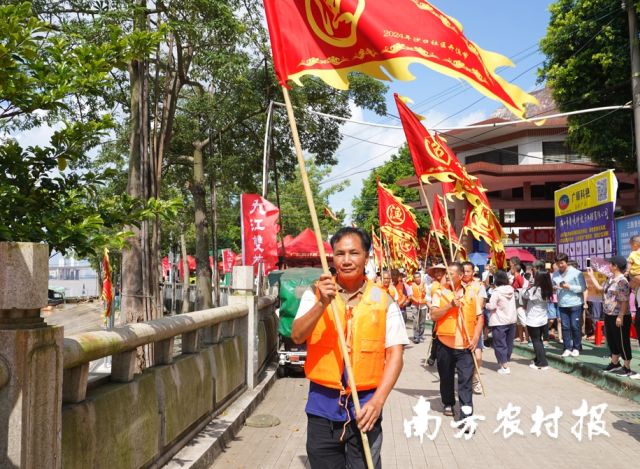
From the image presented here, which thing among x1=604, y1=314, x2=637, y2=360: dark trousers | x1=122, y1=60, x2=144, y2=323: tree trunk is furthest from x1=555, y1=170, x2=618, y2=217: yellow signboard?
x1=122, y1=60, x2=144, y2=323: tree trunk

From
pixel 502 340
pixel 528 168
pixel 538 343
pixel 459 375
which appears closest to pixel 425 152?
pixel 459 375

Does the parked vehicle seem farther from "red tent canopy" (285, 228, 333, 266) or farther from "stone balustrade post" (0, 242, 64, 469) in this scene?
"red tent canopy" (285, 228, 333, 266)

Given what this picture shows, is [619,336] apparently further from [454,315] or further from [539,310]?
[454,315]

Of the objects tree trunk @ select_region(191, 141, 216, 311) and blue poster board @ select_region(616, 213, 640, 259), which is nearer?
blue poster board @ select_region(616, 213, 640, 259)

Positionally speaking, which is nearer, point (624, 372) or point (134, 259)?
point (624, 372)

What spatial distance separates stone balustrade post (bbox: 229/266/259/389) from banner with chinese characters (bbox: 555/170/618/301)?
6773 mm

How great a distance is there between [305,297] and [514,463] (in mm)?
3462

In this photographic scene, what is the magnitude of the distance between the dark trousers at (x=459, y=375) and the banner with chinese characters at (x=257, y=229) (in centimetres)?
618

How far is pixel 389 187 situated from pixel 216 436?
45.7 metres

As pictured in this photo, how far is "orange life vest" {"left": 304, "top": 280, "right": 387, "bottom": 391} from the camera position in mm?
3477

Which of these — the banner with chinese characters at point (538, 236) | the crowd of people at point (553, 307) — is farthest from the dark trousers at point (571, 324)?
the banner with chinese characters at point (538, 236)

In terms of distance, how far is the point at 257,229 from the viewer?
13.1m

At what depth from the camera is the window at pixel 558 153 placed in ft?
94.1

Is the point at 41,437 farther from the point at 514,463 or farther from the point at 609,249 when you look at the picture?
A: the point at 609,249
